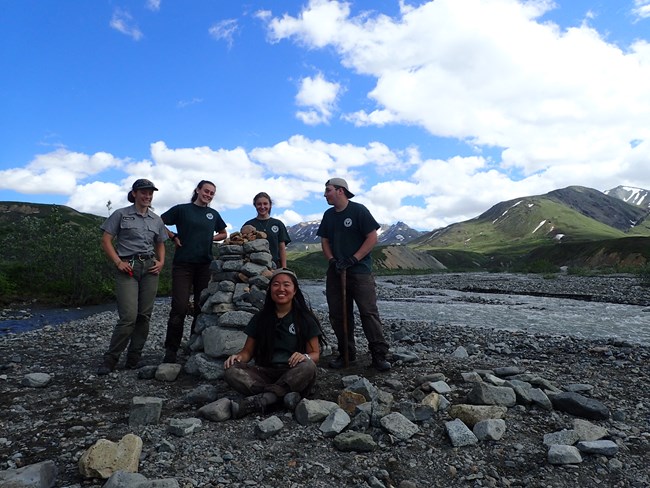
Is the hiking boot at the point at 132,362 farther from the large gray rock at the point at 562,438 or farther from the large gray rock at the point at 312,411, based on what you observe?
the large gray rock at the point at 562,438

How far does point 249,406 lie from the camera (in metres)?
6.11

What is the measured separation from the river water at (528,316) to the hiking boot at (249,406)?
43.2 ft

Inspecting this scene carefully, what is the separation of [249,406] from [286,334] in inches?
46.8

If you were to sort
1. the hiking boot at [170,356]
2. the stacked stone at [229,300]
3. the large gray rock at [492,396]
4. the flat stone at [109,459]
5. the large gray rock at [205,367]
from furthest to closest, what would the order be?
the hiking boot at [170,356], the stacked stone at [229,300], the large gray rock at [205,367], the large gray rock at [492,396], the flat stone at [109,459]

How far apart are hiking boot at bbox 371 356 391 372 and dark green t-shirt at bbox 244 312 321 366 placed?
6.89 feet

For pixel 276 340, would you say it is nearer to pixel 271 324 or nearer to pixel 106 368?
pixel 271 324

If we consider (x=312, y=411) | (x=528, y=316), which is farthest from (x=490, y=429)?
(x=528, y=316)

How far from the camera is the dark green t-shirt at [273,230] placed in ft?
34.3

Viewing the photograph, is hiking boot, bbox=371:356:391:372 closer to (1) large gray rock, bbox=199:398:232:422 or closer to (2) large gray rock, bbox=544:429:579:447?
(1) large gray rock, bbox=199:398:232:422

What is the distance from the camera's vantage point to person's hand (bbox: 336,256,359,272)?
8266 mm

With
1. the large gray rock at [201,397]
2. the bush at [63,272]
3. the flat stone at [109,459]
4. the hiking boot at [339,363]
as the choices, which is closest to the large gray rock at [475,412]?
the hiking boot at [339,363]

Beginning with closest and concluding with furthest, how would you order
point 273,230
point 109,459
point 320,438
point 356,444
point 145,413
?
point 109,459, point 356,444, point 320,438, point 145,413, point 273,230

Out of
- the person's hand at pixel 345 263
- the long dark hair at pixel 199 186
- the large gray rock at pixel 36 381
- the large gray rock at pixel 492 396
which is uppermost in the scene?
the long dark hair at pixel 199 186

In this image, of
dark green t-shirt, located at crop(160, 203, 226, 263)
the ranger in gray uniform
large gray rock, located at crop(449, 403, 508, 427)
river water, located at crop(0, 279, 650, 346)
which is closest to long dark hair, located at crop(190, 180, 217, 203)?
dark green t-shirt, located at crop(160, 203, 226, 263)
